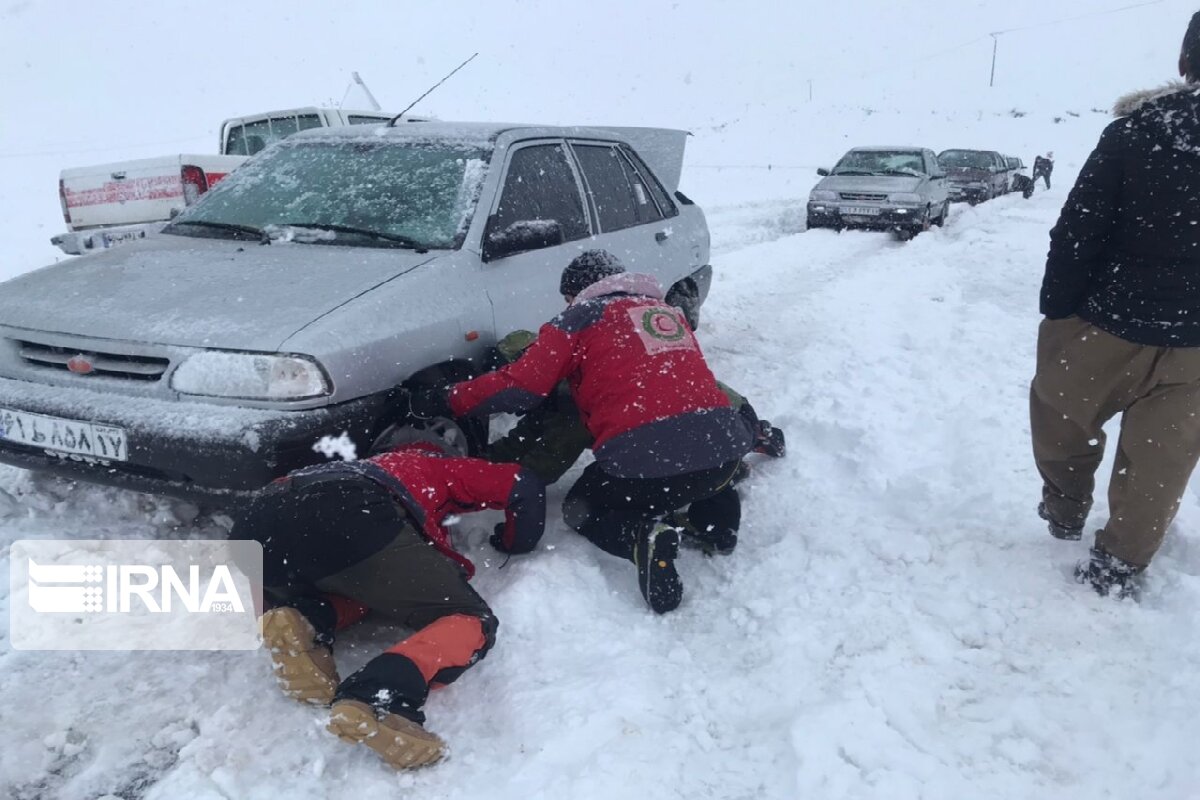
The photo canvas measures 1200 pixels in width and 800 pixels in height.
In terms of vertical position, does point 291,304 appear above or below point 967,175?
above

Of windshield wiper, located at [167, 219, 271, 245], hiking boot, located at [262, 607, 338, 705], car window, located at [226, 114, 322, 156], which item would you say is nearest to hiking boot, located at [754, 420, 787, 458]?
hiking boot, located at [262, 607, 338, 705]

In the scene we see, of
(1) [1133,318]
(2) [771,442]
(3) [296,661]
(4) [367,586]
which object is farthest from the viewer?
(2) [771,442]

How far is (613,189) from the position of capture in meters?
4.80

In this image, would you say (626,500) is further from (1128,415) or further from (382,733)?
(1128,415)

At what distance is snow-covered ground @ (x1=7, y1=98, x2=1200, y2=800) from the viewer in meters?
2.16

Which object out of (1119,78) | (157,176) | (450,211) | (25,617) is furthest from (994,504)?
(1119,78)

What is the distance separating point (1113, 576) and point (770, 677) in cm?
131

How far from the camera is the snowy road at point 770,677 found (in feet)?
7.07

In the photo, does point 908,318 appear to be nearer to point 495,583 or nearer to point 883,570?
point 883,570

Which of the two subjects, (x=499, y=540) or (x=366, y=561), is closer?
(x=366, y=561)

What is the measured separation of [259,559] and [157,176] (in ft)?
18.2

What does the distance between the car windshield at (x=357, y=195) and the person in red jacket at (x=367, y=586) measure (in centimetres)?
131

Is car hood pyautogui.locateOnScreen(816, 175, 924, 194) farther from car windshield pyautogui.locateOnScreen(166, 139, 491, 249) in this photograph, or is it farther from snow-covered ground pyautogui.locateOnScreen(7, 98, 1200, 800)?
car windshield pyautogui.locateOnScreen(166, 139, 491, 249)

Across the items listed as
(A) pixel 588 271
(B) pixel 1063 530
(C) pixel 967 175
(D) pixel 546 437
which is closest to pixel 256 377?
(D) pixel 546 437
